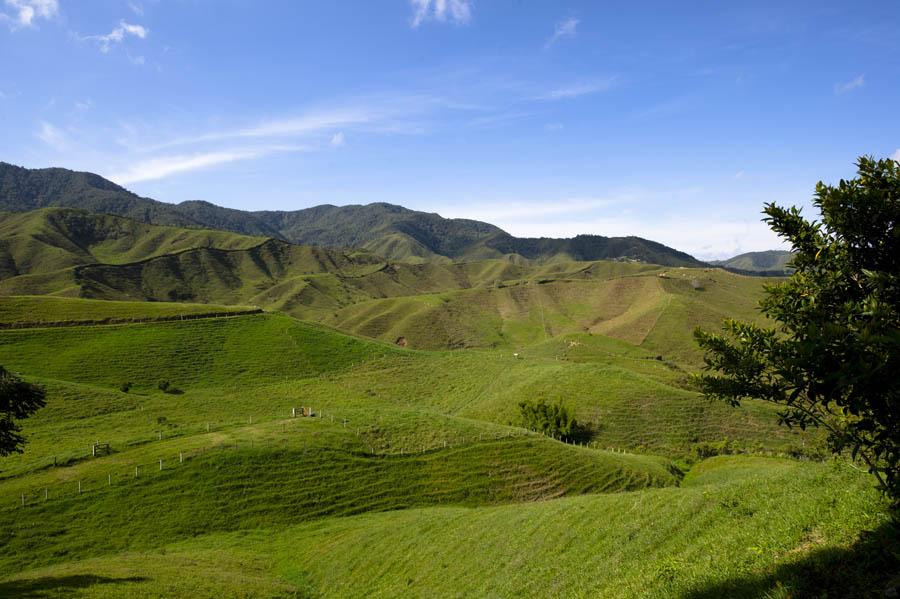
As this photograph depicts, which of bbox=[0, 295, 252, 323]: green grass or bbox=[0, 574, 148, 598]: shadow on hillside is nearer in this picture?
bbox=[0, 574, 148, 598]: shadow on hillside

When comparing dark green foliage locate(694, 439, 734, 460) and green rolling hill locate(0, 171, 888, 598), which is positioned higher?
green rolling hill locate(0, 171, 888, 598)

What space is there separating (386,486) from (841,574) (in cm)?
4333

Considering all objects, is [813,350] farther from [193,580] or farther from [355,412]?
[355,412]

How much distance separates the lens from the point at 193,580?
95.2 feet

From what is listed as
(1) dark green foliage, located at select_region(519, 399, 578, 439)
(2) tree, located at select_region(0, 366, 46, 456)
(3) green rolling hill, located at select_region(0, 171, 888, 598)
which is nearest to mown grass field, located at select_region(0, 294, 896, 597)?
(3) green rolling hill, located at select_region(0, 171, 888, 598)

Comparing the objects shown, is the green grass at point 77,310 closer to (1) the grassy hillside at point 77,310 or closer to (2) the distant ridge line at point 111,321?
(1) the grassy hillside at point 77,310

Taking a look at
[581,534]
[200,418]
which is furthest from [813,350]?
[200,418]

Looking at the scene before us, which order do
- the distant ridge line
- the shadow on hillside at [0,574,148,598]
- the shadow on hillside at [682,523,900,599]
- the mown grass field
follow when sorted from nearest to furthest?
1. the shadow on hillside at [682,523,900,599]
2. the mown grass field
3. the shadow on hillside at [0,574,148,598]
4. the distant ridge line

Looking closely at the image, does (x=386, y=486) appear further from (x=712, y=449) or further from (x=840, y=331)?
(x=712, y=449)

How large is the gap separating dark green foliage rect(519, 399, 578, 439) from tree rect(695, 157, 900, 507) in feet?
216

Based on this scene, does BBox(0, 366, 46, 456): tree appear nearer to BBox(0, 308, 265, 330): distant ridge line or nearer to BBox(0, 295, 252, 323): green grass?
BBox(0, 308, 265, 330): distant ridge line

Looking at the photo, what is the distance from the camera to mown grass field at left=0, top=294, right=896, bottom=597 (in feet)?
56.1

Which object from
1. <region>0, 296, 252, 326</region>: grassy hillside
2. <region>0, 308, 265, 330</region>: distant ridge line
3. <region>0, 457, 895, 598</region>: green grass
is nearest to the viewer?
<region>0, 457, 895, 598</region>: green grass

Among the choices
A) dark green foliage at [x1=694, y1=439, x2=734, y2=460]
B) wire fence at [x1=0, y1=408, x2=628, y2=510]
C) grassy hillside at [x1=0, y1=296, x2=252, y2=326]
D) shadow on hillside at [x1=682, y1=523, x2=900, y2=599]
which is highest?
grassy hillside at [x1=0, y1=296, x2=252, y2=326]
